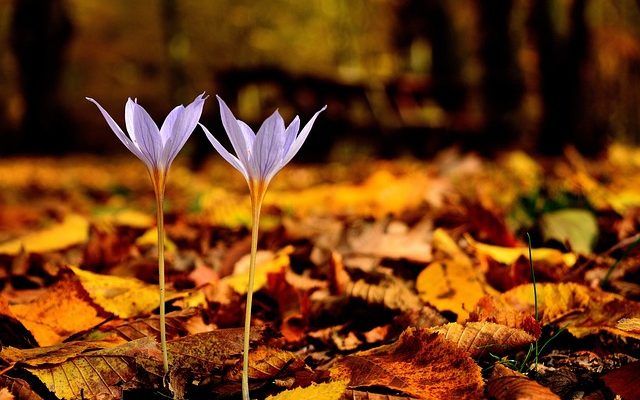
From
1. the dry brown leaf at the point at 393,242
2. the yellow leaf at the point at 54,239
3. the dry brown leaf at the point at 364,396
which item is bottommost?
the yellow leaf at the point at 54,239

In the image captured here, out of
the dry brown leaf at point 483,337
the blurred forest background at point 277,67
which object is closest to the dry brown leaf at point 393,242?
the dry brown leaf at point 483,337

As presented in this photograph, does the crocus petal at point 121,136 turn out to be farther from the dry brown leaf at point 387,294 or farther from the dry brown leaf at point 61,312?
the dry brown leaf at point 387,294

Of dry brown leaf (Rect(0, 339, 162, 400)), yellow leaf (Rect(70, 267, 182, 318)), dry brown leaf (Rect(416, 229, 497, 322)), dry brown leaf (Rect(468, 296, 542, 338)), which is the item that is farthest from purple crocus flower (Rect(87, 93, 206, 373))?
dry brown leaf (Rect(416, 229, 497, 322))

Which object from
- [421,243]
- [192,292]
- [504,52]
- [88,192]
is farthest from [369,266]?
[504,52]

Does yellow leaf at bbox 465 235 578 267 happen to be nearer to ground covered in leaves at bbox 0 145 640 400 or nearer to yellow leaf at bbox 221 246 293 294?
ground covered in leaves at bbox 0 145 640 400

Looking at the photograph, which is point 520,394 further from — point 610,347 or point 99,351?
point 99,351
